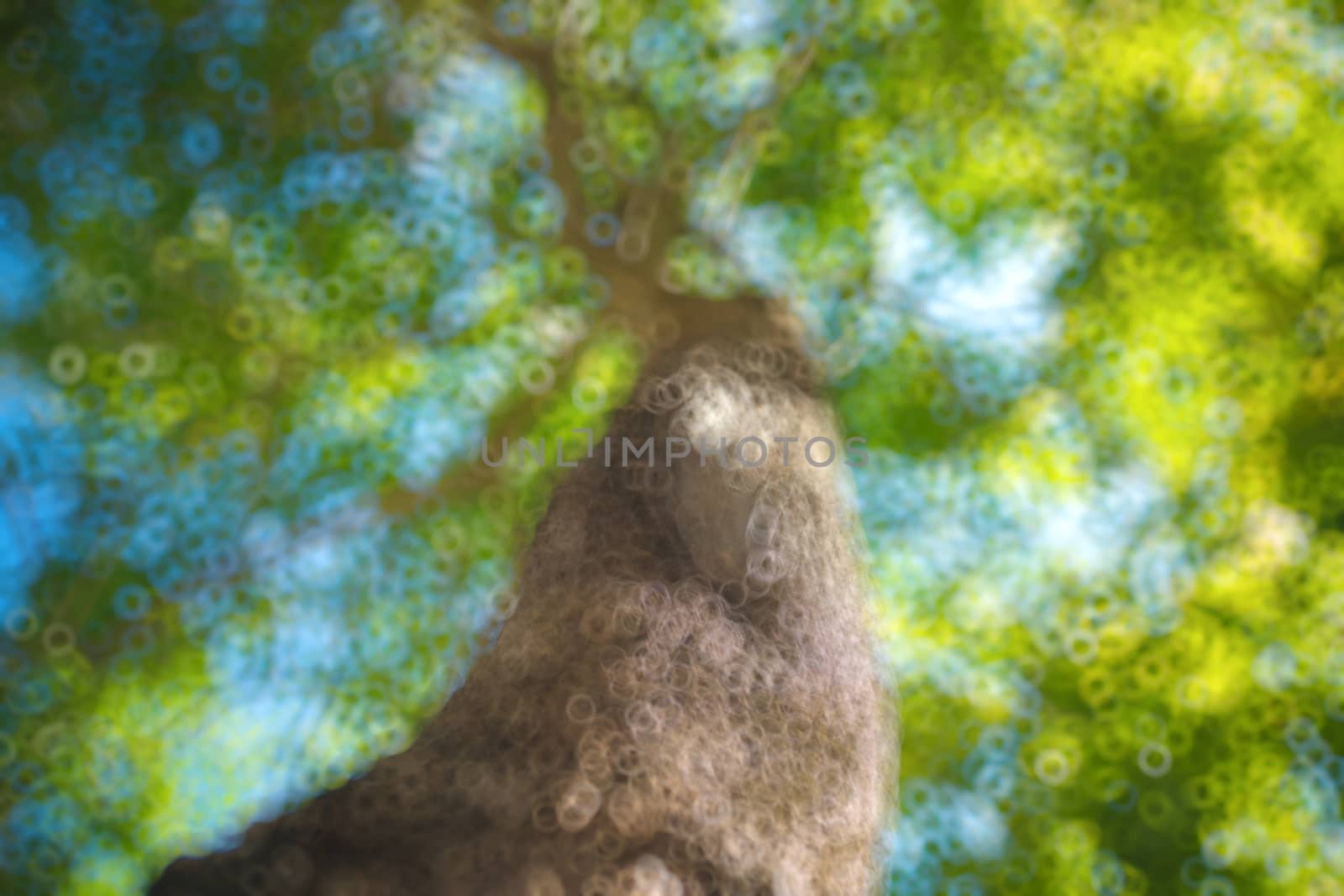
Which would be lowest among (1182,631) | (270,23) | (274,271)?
(1182,631)

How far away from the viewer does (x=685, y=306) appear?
10.1ft

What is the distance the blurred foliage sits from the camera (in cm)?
337

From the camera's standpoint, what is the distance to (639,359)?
3.18 m

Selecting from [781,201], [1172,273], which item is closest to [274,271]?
[781,201]

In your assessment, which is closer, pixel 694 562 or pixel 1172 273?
pixel 694 562

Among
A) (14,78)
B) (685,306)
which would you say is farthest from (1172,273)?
(14,78)

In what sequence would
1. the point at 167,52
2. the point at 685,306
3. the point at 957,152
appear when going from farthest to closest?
the point at 957,152 < the point at 167,52 < the point at 685,306

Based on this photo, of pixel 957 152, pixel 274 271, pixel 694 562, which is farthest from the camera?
pixel 957 152

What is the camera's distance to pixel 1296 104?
3773mm

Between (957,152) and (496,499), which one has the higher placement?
(957,152)

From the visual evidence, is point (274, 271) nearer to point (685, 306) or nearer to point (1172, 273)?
point (685, 306)

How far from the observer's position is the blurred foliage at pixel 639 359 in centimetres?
337

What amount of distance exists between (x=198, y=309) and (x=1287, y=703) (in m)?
5.14

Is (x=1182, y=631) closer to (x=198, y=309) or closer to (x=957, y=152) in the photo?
(x=957, y=152)
